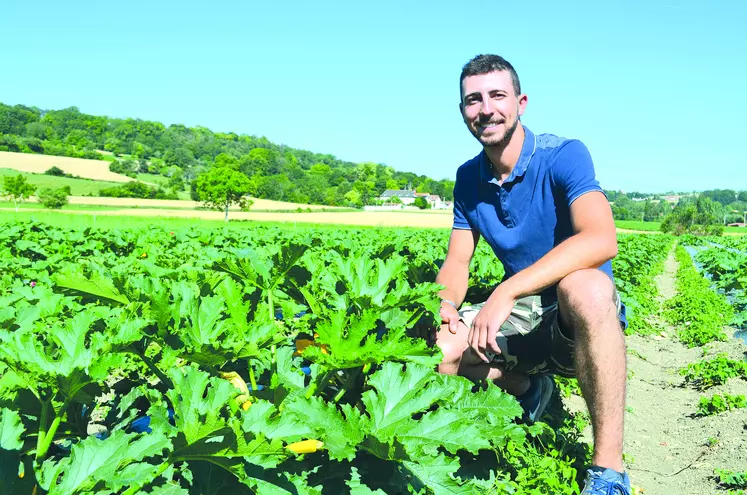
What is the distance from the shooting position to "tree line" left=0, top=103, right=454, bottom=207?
311ft

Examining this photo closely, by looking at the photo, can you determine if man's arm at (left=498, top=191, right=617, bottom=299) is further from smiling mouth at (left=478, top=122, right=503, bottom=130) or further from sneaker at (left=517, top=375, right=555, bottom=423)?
sneaker at (left=517, top=375, right=555, bottom=423)

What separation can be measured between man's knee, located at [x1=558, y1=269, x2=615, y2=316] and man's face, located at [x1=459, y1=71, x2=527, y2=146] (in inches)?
37.0

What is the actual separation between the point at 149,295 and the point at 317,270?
87 centimetres

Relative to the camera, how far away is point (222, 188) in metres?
62.7

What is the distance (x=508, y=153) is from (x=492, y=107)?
10.6 inches

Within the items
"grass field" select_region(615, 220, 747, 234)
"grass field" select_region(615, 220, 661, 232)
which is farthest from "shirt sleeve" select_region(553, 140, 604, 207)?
"grass field" select_region(615, 220, 661, 232)

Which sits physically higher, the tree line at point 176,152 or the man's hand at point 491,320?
the tree line at point 176,152

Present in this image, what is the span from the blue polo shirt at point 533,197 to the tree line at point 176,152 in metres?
74.6

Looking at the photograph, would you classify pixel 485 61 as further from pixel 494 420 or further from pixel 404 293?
pixel 494 420

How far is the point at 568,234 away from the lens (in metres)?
3.20

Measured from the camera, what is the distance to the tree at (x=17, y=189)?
5378 cm

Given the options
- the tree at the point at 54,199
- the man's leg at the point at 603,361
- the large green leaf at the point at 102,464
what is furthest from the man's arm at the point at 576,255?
the tree at the point at 54,199

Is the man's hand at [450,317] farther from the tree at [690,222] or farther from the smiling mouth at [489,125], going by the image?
the tree at [690,222]

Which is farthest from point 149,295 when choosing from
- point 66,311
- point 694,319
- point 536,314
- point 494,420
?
point 694,319
